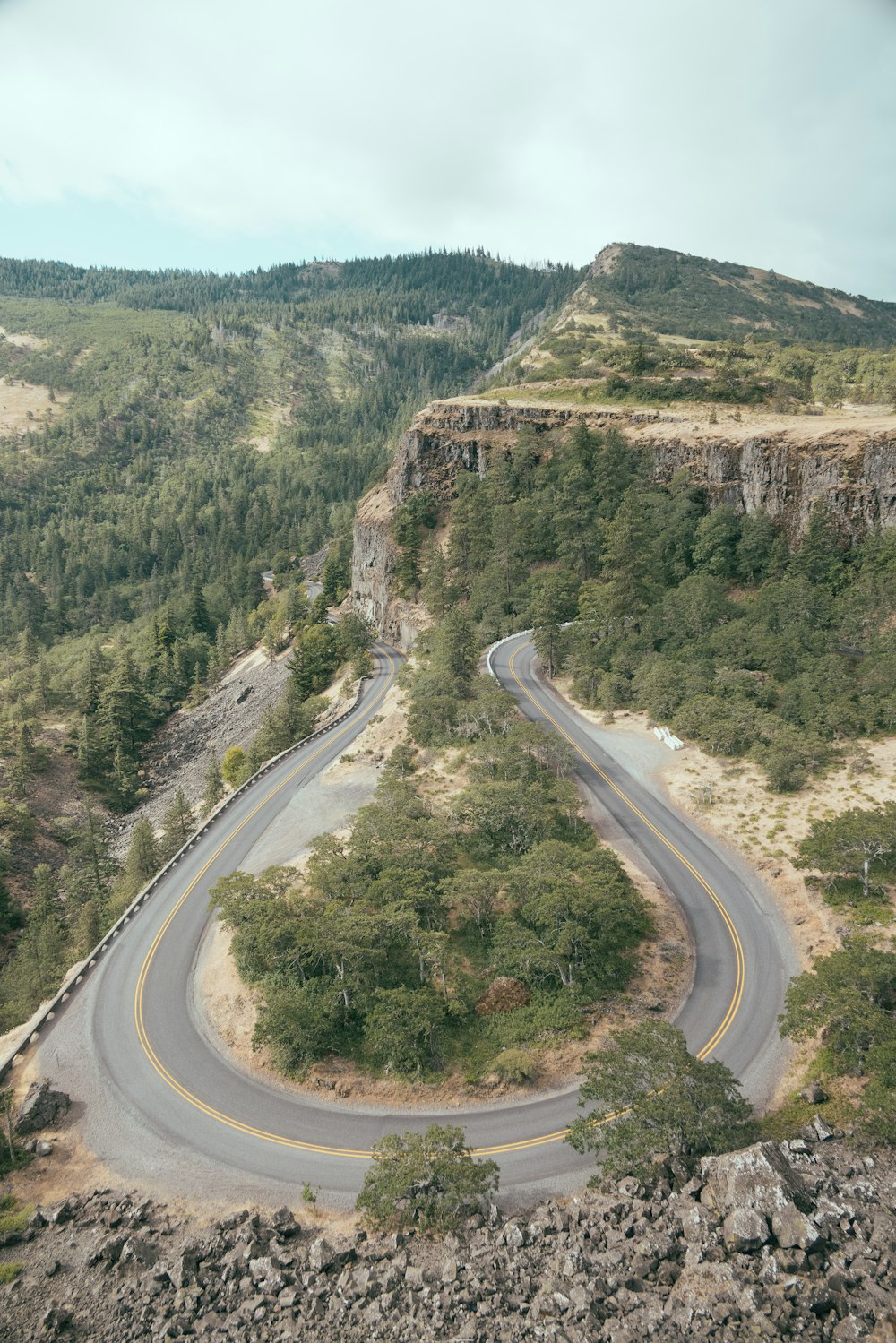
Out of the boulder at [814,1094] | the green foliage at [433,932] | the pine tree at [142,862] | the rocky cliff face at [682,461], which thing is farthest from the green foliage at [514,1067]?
the rocky cliff face at [682,461]

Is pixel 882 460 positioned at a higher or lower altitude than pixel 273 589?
higher

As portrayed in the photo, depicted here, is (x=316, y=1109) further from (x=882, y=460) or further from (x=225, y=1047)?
(x=882, y=460)

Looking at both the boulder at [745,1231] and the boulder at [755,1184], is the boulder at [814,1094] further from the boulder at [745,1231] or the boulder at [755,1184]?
the boulder at [745,1231]

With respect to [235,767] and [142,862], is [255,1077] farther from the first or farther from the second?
[235,767]

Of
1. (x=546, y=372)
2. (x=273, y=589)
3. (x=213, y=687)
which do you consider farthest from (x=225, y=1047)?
(x=273, y=589)

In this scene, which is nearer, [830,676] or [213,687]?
[830,676]

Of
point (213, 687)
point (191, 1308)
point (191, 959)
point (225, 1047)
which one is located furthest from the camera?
point (213, 687)
